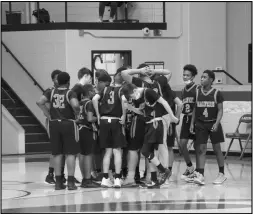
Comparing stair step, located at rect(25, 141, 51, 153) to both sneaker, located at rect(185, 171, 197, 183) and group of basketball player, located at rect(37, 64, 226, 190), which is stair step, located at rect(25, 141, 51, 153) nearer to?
group of basketball player, located at rect(37, 64, 226, 190)

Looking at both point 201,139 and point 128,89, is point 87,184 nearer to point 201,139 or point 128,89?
point 128,89

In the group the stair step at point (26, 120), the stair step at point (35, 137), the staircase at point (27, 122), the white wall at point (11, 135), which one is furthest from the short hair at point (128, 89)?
the stair step at point (26, 120)

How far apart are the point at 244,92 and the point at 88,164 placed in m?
6.42

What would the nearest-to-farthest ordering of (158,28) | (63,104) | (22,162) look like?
(63,104) < (22,162) < (158,28)

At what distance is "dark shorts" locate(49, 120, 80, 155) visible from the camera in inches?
529

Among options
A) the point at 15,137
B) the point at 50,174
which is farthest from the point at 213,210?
the point at 15,137

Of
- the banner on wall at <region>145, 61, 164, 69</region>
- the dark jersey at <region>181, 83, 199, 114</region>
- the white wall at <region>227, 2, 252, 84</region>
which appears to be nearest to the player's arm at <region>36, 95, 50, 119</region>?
the dark jersey at <region>181, 83, 199, 114</region>

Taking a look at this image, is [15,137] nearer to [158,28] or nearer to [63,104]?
[158,28]

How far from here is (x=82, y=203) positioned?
12.0 m

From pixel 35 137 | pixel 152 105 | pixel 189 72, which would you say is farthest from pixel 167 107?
pixel 35 137

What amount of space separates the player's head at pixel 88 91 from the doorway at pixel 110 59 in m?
8.36

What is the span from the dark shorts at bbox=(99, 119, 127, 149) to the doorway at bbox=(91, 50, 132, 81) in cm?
907

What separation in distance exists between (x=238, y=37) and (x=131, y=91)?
11.8 meters

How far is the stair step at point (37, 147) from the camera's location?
71.9 ft
